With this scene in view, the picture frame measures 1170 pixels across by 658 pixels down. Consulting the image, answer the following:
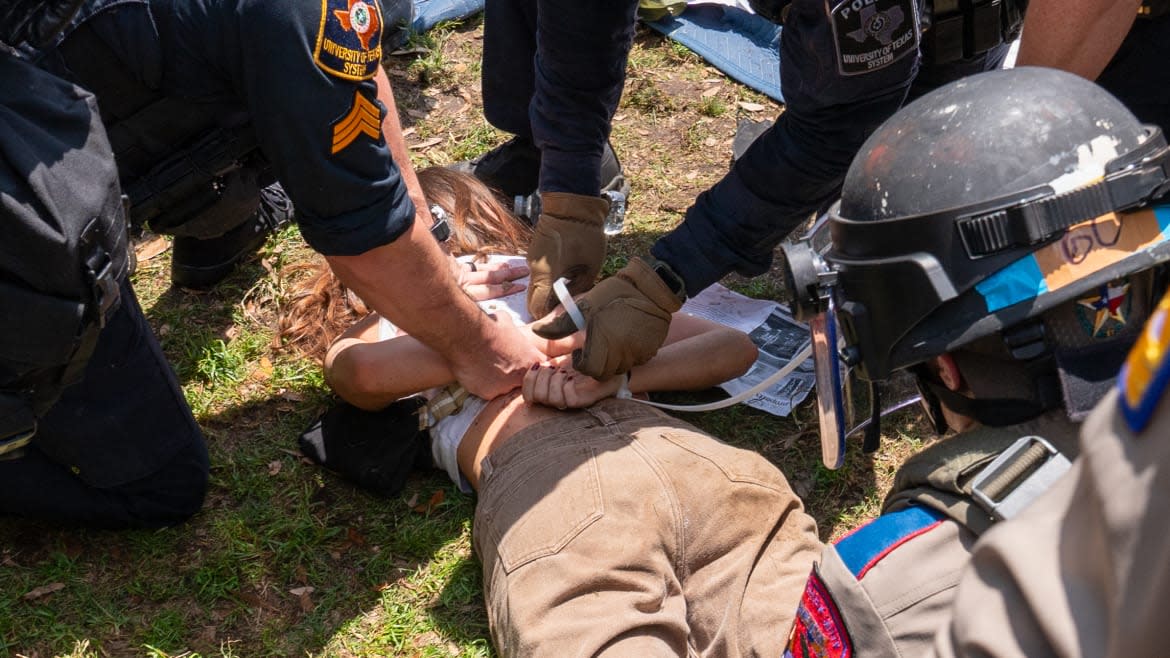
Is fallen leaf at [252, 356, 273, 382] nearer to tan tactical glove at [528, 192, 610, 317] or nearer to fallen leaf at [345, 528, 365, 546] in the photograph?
fallen leaf at [345, 528, 365, 546]

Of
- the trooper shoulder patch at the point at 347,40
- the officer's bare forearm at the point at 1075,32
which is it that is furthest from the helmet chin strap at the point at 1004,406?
the trooper shoulder patch at the point at 347,40

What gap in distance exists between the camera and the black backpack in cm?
218

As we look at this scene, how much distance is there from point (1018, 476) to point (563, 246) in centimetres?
197

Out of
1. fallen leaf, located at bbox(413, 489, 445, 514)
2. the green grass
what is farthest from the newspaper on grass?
fallen leaf, located at bbox(413, 489, 445, 514)

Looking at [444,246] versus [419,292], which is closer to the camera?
[419,292]

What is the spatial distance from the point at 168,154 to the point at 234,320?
0.82m

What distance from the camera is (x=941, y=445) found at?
5.40 ft

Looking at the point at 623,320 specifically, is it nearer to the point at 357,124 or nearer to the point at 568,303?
the point at 568,303

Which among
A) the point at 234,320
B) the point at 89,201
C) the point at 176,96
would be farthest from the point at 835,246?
the point at 234,320

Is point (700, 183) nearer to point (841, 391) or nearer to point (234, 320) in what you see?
point (234, 320)

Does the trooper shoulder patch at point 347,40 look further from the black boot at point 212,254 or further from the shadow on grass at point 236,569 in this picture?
the black boot at point 212,254

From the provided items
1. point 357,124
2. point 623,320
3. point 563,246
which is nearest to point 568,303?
point 623,320

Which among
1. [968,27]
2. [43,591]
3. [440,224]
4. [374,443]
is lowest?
[43,591]

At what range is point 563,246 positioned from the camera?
10.7 ft
